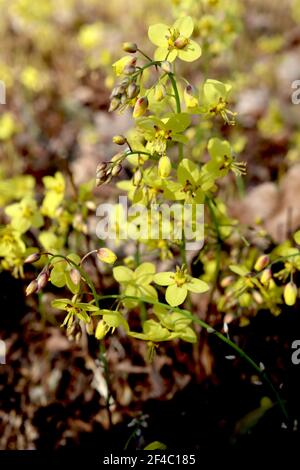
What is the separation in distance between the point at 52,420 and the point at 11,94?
154 inches

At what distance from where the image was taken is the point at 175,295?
1742 mm

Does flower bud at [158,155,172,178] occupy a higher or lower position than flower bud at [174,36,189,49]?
lower

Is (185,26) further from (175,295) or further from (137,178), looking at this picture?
(175,295)

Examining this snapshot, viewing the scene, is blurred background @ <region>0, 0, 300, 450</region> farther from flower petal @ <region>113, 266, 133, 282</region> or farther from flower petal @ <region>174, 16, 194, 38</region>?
flower petal @ <region>174, 16, 194, 38</region>

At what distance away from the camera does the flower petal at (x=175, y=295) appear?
1.73 meters

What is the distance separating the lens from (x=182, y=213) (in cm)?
191

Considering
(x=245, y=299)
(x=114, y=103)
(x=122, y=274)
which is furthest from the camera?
(x=245, y=299)

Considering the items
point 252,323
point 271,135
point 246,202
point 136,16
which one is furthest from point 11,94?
point 252,323

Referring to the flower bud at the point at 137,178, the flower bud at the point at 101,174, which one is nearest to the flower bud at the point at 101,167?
the flower bud at the point at 101,174

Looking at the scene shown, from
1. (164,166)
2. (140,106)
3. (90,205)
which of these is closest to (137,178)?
(164,166)

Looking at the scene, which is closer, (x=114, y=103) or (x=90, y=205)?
(x=114, y=103)

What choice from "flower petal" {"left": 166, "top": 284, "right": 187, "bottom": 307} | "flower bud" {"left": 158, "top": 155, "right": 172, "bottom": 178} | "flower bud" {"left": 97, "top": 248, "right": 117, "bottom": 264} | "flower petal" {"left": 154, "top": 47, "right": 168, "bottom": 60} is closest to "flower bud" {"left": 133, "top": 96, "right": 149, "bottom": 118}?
"flower bud" {"left": 158, "top": 155, "right": 172, "bottom": 178}

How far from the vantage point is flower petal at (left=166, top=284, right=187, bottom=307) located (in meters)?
1.73

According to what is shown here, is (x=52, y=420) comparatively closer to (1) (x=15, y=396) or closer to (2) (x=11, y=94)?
(1) (x=15, y=396)
